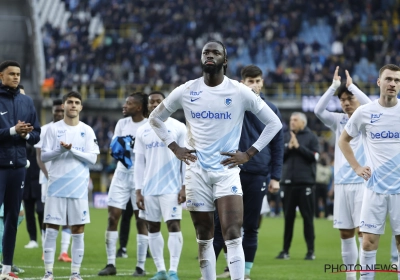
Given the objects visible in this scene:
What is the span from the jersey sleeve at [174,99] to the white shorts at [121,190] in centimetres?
398

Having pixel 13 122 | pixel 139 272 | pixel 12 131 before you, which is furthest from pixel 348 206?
pixel 13 122

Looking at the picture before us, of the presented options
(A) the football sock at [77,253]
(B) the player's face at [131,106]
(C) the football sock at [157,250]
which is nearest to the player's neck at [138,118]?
(B) the player's face at [131,106]

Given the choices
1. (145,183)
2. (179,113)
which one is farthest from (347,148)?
(179,113)

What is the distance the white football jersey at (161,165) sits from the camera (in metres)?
9.97

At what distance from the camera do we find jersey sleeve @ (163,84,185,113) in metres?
7.56

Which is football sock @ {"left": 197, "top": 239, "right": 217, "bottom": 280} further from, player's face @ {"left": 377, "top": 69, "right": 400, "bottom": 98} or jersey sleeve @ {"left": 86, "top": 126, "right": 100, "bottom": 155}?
jersey sleeve @ {"left": 86, "top": 126, "right": 100, "bottom": 155}

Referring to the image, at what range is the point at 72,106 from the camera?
999cm

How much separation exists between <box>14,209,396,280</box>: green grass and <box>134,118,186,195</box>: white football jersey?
1.31 m

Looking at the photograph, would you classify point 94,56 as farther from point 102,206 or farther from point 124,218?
point 124,218

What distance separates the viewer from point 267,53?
137 ft

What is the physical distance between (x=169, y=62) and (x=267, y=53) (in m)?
5.49

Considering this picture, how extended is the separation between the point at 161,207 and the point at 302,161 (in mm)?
4918

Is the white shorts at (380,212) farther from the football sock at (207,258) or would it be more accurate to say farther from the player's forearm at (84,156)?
the player's forearm at (84,156)

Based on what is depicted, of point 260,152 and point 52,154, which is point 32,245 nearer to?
point 52,154
